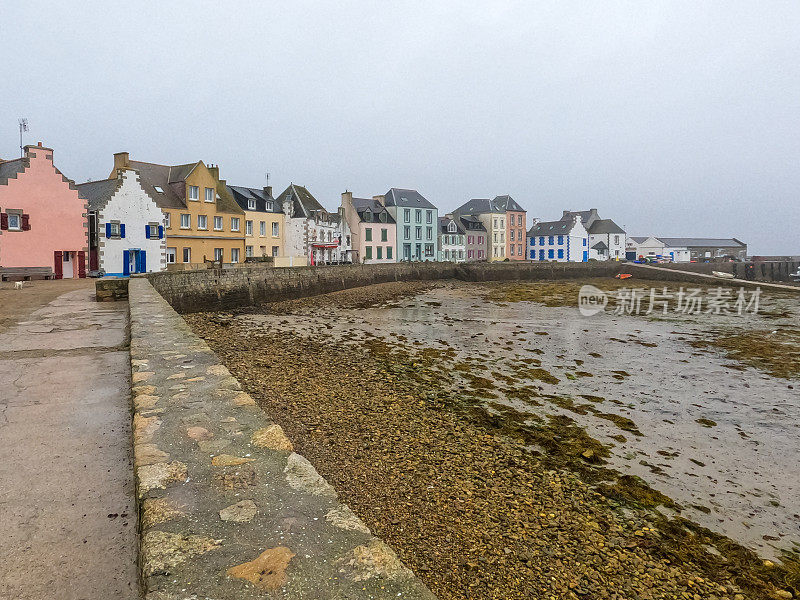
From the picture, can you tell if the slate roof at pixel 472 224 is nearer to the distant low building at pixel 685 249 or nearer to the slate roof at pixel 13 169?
the distant low building at pixel 685 249

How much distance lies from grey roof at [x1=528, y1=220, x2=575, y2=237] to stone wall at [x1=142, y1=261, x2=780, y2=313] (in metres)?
21.4

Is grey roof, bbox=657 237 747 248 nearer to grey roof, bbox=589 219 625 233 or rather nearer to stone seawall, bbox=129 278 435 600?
grey roof, bbox=589 219 625 233

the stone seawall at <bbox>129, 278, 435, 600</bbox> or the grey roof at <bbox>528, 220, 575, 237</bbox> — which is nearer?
the stone seawall at <bbox>129, 278, 435, 600</bbox>

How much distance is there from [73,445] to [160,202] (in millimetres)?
33237

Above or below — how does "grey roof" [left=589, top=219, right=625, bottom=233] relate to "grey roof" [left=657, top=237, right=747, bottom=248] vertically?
above

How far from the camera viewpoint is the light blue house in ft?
189

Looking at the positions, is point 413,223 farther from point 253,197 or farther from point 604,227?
point 604,227

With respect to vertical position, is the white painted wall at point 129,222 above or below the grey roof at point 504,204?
below

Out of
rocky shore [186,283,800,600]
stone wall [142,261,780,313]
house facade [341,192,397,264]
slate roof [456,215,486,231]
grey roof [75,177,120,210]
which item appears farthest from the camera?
slate roof [456,215,486,231]

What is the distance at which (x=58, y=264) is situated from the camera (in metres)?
24.9

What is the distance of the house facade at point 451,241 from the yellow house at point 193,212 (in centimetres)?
3132

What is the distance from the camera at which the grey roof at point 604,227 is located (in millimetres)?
79375

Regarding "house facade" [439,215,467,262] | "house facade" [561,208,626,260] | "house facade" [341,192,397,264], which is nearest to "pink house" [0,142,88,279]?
"house facade" [341,192,397,264]

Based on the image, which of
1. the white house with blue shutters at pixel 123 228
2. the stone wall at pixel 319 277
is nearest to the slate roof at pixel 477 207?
the stone wall at pixel 319 277
